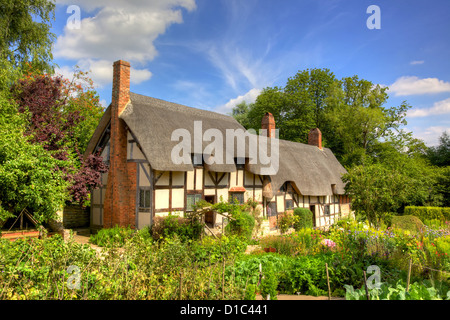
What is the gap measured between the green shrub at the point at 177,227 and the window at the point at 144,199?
111 cm

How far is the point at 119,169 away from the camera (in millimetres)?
13062

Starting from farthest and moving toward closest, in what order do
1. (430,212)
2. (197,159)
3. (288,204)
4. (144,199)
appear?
(430,212) < (288,204) < (197,159) < (144,199)

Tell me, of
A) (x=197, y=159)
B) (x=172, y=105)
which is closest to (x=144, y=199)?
(x=197, y=159)

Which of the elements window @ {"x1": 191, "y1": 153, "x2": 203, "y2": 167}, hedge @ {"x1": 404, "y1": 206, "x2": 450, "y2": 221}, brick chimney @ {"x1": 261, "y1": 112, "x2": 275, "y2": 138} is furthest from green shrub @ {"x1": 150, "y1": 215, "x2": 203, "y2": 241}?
hedge @ {"x1": 404, "y1": 206, "x2": 450, "y2": 221}

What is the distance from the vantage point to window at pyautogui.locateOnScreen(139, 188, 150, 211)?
12.2m

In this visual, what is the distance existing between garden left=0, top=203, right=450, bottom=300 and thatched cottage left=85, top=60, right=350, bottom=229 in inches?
127

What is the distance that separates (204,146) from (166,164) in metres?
2.36

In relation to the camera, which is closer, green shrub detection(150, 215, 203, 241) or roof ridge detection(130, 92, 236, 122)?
green shrub detection(150, 215, 203, 241)

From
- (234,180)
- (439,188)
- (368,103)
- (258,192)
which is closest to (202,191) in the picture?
(234,180)

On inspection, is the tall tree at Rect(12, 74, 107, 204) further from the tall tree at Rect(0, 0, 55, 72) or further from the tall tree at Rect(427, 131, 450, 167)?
the tall tree at Rect(427, 131, 450, 167)

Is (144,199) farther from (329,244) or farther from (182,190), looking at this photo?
(329,244)

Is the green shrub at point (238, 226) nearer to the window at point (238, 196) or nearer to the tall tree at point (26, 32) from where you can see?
the window at point (238, 196)

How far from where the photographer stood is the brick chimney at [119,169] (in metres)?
12.8
